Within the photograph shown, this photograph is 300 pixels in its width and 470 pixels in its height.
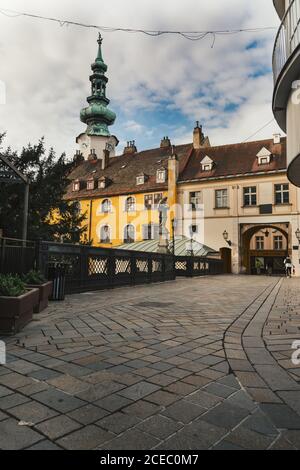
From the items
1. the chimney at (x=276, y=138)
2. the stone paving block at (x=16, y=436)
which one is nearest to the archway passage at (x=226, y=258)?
the chimney at (x=276, y=138)

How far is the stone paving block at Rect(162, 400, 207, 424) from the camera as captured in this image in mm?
2281

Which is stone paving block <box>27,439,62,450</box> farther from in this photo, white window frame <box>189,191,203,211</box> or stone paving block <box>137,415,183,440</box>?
white window frame <box>189,191,203,211</box>

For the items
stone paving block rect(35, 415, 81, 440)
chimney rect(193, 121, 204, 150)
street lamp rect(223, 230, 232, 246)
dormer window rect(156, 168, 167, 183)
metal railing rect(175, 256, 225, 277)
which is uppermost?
chimney rect(193, 121, 204, 150)

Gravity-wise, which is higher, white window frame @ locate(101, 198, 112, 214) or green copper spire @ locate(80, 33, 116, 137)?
green copper spire @ locate(80, 33, 116, 137)

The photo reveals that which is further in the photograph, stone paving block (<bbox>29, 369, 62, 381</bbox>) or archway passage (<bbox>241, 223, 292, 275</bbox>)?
archway passage (<bbox>241, 223, 292, 275</bbox>)

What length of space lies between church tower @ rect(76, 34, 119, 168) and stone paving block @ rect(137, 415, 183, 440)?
5238 cm

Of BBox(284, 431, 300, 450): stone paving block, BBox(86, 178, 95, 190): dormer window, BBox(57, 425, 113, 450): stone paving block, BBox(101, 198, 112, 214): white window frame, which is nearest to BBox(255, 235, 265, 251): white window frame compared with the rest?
BBox(101, 198, 112, 214): white window frame

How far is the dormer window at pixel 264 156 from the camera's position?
29.5 m

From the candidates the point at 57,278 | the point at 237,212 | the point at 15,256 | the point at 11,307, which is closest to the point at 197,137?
the point at 237,212

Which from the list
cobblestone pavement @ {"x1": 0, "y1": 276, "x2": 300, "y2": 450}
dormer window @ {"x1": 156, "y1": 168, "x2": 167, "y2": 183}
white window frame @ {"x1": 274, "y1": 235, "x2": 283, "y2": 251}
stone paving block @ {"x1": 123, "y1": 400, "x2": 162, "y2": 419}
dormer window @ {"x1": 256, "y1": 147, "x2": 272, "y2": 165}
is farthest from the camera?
white window frame @ {"x1": 274, "y1": 235, "x2": 283, "y2": 251}

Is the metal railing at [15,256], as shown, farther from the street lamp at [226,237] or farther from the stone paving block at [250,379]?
the street lamp at [226,237]

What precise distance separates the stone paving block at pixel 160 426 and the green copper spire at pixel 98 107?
5478 cm

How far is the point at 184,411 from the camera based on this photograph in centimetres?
239

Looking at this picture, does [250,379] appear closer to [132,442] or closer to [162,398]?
[162,398]
